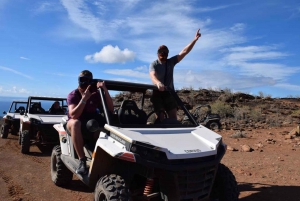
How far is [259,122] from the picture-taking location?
15.8 metres

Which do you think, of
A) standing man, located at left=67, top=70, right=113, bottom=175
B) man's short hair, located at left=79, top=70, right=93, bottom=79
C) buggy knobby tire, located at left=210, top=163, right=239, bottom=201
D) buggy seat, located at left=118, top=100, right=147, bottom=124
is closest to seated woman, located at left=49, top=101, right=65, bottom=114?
standing man, located at left=67, top=70, right=113, bottom=175

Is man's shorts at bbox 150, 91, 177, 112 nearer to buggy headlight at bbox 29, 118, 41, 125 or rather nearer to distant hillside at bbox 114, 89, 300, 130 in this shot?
buggy headlight at bbox 29, 118, 41, 125

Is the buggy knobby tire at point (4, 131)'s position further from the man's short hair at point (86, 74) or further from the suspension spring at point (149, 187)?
the suspension spring at point (149, 187)

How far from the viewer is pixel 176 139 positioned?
365 centimetres

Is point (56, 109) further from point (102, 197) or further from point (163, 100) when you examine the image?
point (102, 197)

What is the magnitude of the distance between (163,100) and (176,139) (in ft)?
4.36

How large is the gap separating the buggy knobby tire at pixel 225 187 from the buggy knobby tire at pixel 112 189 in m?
1.32

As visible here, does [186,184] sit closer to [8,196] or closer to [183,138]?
[183,138]

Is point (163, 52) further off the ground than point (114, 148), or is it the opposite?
point (163, 52)

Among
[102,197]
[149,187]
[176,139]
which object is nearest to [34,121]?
[102,197]

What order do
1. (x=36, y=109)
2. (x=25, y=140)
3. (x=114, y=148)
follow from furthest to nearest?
(x=36, y=109), (x=25, y=140), (x=114, y=148)

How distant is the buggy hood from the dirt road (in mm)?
1610

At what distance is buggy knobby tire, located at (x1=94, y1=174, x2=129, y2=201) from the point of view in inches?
124

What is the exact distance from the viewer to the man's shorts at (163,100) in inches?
191
